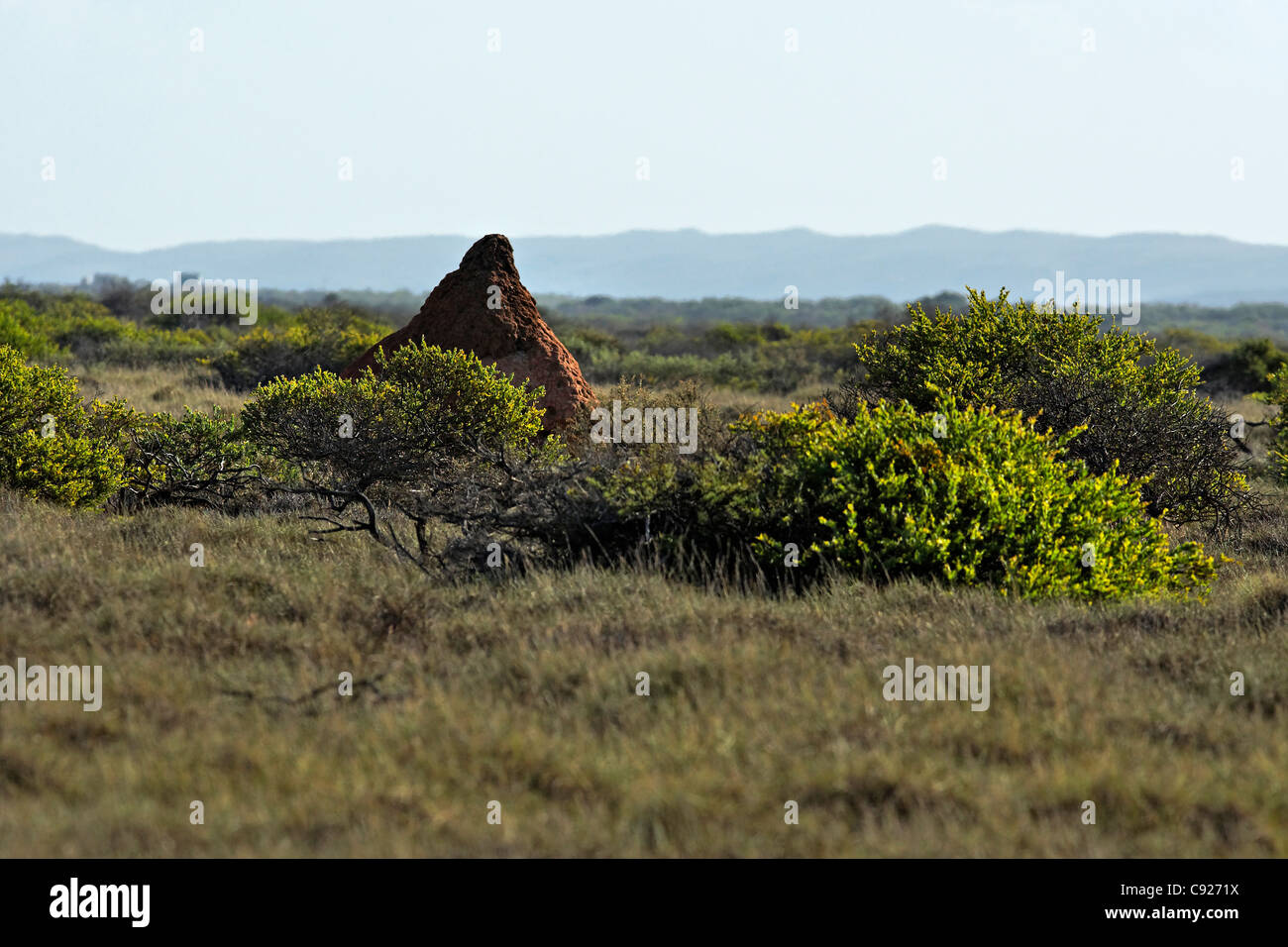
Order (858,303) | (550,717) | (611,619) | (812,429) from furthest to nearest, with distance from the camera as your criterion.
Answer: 1. (858,303)
2. (812,429)
3. (611,619)
4. (550,717)

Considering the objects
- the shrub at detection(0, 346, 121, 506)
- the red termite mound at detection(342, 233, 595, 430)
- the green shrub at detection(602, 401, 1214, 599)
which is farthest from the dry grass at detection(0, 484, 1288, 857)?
the red termite mound at detection(342, 233, 595, 430)

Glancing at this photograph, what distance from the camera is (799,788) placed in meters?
4.30

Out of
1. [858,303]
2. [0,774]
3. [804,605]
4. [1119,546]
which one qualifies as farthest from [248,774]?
[858,303]

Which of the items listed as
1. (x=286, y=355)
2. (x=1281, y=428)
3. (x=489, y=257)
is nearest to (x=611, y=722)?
(x=489, y=257)

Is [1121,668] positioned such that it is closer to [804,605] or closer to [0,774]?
[804,605]

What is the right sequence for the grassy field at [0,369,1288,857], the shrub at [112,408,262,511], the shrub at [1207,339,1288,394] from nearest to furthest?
the grassy field at [0,369,1288,857]
the shrub at [112,408,262,511]
the shrub at [1207,339,1288,394]

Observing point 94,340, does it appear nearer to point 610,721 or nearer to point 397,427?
point 397,427

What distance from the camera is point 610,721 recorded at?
4.93 meters

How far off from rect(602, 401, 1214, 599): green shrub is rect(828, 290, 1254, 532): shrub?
232cm

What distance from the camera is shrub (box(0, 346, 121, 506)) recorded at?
32.6 ft

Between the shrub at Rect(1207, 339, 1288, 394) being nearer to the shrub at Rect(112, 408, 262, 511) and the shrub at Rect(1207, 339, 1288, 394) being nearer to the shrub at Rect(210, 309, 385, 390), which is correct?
the shrub at Rect(210, 309, 385, 390)

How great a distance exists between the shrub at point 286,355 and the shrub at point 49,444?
1036 cm

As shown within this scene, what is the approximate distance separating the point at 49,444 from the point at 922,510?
7726 millimetres
